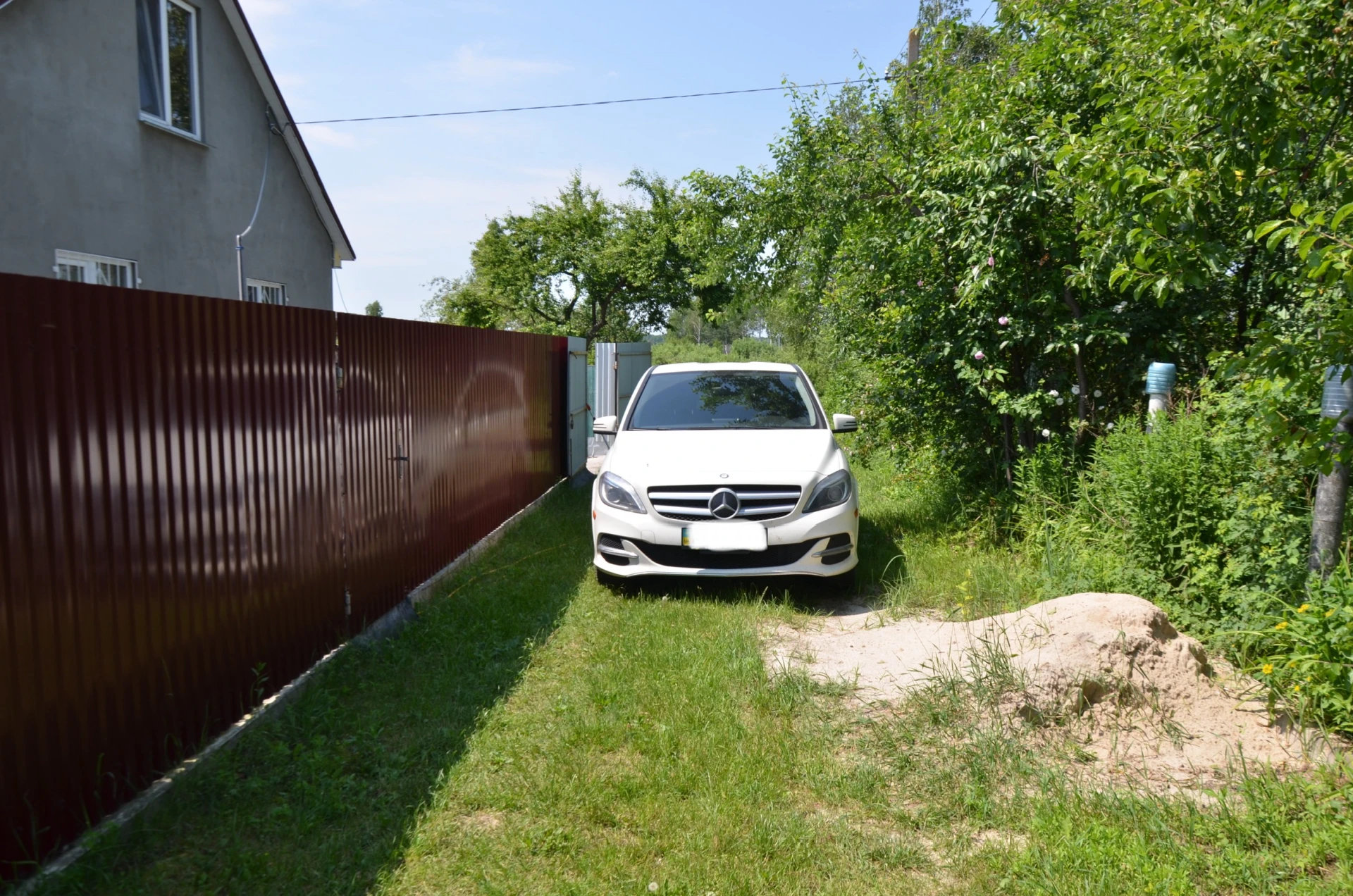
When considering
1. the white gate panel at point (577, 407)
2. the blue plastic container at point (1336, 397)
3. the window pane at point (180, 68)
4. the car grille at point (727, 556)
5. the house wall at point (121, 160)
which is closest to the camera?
the blue plastic container at point (1336, 397)

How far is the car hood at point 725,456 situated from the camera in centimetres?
655

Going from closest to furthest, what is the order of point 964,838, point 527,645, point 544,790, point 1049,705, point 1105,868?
point 1105,868 < point 964,838 < point 544,790 < point 1049,705 < point 527,645

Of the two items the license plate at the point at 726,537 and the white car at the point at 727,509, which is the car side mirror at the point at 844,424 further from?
the license plate at the point at 726,537

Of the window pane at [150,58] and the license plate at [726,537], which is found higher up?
the window pane at [150,58]

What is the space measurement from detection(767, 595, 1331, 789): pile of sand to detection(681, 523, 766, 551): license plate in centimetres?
139

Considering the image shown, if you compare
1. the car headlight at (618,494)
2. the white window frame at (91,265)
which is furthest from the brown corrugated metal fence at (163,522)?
the white window frame at (91,265)

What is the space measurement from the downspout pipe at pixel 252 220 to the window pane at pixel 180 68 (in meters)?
1.42

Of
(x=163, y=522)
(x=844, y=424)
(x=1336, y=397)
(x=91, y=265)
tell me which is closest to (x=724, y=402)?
(x=844, y=424)

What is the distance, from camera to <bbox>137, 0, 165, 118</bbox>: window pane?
1033cm

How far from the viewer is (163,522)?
363cm

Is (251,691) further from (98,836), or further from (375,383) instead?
(375,383)

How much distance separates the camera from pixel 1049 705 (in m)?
4.23

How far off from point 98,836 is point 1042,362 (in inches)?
280

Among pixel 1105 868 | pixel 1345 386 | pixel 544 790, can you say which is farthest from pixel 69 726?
pixel 1345 386
